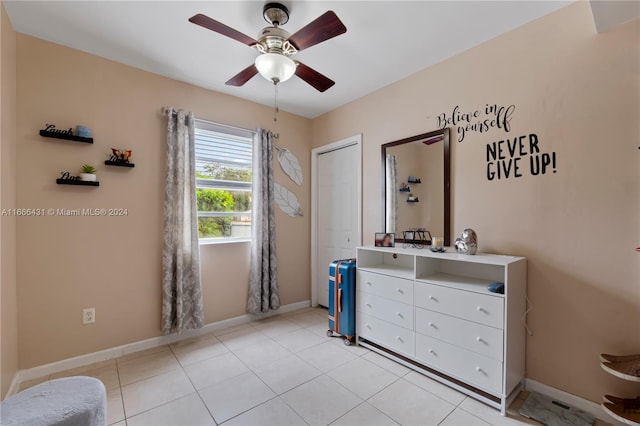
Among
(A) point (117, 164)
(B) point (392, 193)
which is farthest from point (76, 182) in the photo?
(B) point (392, 193)

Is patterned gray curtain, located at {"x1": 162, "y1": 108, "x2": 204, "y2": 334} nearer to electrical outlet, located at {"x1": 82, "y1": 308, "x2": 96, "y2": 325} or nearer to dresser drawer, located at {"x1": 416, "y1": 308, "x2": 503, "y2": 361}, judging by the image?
electrical outlet, located at {"x1": 82, "y1": 308, "x2": 96, "y2": 325}

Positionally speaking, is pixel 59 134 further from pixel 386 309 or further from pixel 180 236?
pixel 386 309

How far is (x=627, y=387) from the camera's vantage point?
164 cm

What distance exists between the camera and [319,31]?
1.64m

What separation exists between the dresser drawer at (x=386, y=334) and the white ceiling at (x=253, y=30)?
235 centimetres

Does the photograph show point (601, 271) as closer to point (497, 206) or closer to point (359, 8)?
point (497, 206)

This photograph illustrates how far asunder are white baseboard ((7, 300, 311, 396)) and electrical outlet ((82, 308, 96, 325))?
0.27 meters

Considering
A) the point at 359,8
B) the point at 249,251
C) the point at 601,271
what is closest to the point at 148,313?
the point at 249,251

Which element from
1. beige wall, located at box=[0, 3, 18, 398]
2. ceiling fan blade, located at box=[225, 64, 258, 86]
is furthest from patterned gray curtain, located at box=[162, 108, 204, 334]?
beige wall, located at box=[0, 3, 18, 398]

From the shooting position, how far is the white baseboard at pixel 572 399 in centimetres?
169

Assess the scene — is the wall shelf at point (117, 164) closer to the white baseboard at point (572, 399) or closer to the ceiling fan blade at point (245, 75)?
the ceiling fan blade at point (245, 75)

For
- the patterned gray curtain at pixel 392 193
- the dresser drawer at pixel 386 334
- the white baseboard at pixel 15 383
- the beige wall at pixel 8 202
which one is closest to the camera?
the beige wall at pixel 8 202

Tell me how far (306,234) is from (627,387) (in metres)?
3.07

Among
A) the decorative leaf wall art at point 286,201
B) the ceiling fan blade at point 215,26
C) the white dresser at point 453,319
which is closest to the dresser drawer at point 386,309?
the white dresser at point 453,319
